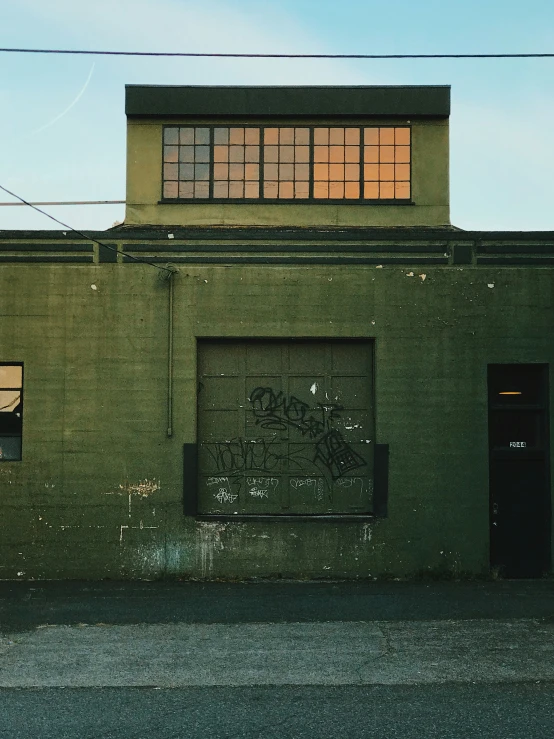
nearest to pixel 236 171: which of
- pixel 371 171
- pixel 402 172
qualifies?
pixel 371 171

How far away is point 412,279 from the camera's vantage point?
13.7m

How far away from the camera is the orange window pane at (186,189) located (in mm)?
14391

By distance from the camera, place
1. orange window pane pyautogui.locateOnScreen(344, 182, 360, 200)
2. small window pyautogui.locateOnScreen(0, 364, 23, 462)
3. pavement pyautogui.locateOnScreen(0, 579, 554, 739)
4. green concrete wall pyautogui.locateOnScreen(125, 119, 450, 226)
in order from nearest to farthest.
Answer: pavement pyautogui.locateOnScreen(0, 579, 554, 739), small window pyautogui.locateOnScreen(0, 364, 23, 462), green concrete wall pyautogui.locateOnScreen(125, 119, 450, 226), orange window pane pyautogui.locateOnScreen(344, 182, 360, 200)

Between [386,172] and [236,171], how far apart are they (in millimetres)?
2368

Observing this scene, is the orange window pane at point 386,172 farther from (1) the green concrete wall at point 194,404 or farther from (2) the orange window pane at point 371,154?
(1) the green concrete wall at point 194,404

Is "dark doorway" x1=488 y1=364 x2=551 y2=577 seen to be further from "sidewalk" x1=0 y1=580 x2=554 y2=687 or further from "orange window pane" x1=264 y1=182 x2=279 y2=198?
"orange window pane" x1=264 y1=182 x2=279 y2=198

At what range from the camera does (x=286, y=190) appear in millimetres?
14406

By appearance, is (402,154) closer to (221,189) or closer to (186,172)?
(221,189)

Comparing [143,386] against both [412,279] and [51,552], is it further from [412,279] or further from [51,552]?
[412,279]

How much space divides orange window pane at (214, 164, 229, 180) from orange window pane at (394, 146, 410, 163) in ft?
8.82

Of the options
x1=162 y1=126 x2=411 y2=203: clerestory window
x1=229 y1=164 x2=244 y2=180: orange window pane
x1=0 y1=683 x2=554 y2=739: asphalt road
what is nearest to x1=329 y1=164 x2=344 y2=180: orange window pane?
x1=162 y1=126 x2=411 y2=203: clerestory window

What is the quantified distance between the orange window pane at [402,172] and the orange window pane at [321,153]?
111cm

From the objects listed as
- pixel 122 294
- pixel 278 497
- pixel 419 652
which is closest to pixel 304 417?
pixel 278 497

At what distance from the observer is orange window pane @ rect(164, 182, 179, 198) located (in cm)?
1440
